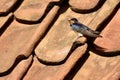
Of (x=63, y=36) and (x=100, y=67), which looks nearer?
(x=100, y=67)

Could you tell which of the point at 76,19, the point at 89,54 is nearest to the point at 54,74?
the point at 89,54

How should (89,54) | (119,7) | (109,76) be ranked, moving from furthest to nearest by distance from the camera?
→ 1. (119,7)
2. (89,54)
3. (109,76)

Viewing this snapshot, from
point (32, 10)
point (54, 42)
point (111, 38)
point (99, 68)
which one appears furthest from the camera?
point (32, 10)

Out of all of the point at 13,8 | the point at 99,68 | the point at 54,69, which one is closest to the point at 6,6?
the point at 13,8

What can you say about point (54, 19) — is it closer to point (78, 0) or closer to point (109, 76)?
point (78, 0)

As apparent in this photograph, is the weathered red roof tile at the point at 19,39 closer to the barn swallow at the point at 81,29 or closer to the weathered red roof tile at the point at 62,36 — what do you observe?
the weathered red roof tile at the point at 62,36

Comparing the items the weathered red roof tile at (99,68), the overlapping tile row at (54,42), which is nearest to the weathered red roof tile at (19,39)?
the overlapping tile row at (54,42)

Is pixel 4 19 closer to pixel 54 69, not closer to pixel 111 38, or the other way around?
pixel 54 69
